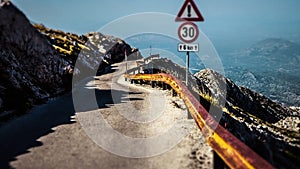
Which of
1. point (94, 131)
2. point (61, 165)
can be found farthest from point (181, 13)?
point (61, 165)

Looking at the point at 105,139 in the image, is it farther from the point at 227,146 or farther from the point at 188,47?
the point at 188,47

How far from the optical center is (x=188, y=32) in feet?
43.6

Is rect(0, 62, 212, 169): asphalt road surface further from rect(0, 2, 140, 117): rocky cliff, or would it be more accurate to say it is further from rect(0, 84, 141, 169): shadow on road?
rect(0, 2, 140, 117): rocky cliff

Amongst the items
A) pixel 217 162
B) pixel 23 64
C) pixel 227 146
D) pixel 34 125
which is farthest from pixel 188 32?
pixel 23 64

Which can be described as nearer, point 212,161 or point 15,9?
point 212,161

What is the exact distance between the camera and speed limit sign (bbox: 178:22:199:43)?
13094mm

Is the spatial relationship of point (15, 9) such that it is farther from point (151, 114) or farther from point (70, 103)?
point (151, 114)

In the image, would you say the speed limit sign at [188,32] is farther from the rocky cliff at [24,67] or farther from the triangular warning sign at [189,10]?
the rocky cliff at [24,67]

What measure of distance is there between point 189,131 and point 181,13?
5345mm

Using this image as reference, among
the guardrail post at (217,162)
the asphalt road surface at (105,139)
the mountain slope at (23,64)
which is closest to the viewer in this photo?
the guardrail post at (217,162)

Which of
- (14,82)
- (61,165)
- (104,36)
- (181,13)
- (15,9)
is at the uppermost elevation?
(104,36)

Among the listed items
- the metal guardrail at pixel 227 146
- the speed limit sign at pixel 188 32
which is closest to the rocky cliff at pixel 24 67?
the speed limit sign at pixel 188 32

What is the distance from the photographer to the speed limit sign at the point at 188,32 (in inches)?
516

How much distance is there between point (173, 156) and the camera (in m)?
9.12
